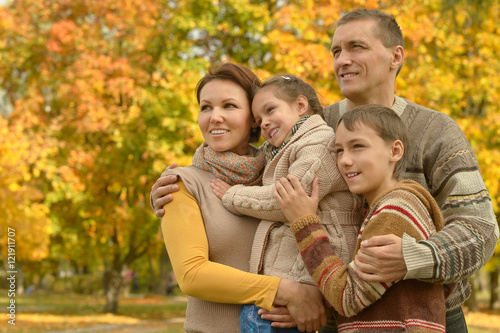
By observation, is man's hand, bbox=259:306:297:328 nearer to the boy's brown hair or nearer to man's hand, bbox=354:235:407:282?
man's hand, bbox=354:235:407:282

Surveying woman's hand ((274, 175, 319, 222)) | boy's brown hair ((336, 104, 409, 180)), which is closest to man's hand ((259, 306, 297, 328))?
woman's hand ((274, 175, 319, 222))

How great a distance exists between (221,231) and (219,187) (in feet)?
0.82

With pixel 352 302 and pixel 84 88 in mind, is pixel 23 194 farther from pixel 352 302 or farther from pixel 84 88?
pixel 352 302

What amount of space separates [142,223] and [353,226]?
12573 mm

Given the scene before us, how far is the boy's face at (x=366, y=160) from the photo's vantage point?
98.0 inches

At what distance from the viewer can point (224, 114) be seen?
2979 mm

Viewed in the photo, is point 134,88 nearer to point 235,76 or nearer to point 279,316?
point 235,76

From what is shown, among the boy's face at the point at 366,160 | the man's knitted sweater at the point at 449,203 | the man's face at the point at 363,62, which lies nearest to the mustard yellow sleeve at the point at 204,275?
the boy's face at the point at 366,160

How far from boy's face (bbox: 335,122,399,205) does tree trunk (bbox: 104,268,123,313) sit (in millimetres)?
14195

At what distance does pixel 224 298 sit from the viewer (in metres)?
2.63

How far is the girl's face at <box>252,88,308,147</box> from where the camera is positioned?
290cm

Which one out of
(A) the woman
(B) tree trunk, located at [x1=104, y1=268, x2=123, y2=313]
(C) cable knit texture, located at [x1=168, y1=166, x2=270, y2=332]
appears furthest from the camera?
(B) tree trunk, located at [x1=104, y1=268, x2=123, y2=313]

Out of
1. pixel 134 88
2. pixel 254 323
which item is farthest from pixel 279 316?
pixel 134 88

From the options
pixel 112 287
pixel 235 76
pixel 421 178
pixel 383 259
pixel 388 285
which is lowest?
pixel 112 287
